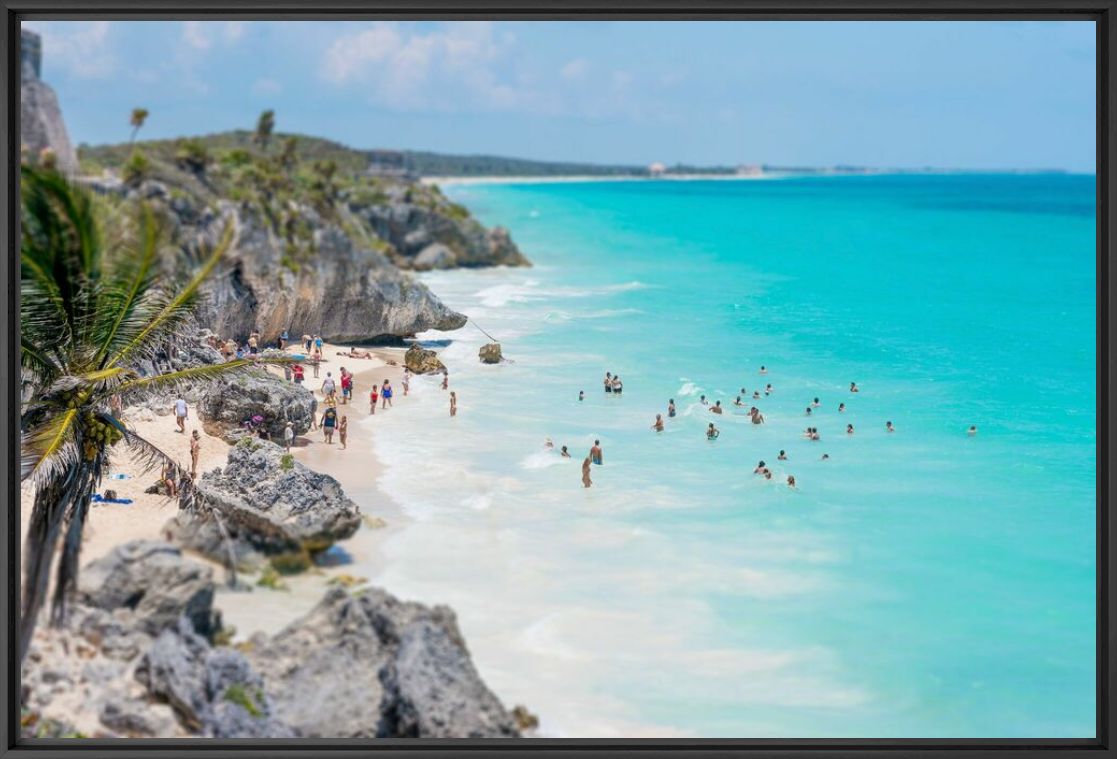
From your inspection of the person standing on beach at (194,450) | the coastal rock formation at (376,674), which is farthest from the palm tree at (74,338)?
the person standing on beach at (194,450)

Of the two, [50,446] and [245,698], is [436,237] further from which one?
[245,698]

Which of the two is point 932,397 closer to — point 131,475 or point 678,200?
point 131,475

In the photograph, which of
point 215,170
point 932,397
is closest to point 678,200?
point 215,170

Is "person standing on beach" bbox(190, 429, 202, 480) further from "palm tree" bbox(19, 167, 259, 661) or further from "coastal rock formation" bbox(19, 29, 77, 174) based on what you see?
"coastal rock formation" bbox(19, 29, 77, 174)

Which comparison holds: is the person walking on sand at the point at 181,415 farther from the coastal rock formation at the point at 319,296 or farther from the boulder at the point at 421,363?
the boulder at the point at 421,363

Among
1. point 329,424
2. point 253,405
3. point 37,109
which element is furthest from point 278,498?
point 37,109

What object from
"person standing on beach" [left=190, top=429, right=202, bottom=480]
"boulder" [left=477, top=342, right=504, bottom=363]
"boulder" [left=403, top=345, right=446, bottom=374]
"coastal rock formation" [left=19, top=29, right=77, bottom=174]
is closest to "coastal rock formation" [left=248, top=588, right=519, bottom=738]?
"person standing on beach" [left=190, top=429, right=202, bottom=480]
